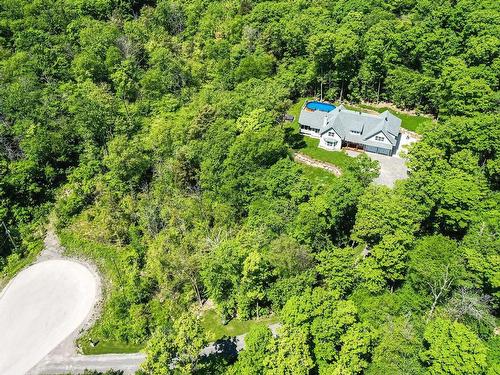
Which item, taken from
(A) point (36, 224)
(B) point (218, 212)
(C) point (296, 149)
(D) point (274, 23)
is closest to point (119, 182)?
(A) point (36, 224)

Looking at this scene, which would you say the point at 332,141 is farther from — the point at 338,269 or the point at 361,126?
the point at 338,269

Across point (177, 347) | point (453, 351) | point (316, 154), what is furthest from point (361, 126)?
point (177, 347)

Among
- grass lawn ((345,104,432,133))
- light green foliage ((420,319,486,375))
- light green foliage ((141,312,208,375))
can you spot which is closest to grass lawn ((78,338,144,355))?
Result: light green foliage ((141,312,208,375))

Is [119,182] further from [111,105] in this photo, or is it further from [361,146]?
[361,146]

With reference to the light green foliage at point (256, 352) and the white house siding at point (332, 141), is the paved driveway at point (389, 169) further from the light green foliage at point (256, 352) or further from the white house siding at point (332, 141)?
the light green foliage at point (256, 352)

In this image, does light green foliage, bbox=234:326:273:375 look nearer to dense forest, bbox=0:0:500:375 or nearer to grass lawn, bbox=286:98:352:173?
dense forest, bbox=0:0:500:375

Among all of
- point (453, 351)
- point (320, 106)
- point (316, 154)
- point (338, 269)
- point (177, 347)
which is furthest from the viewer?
point (320, 106)
